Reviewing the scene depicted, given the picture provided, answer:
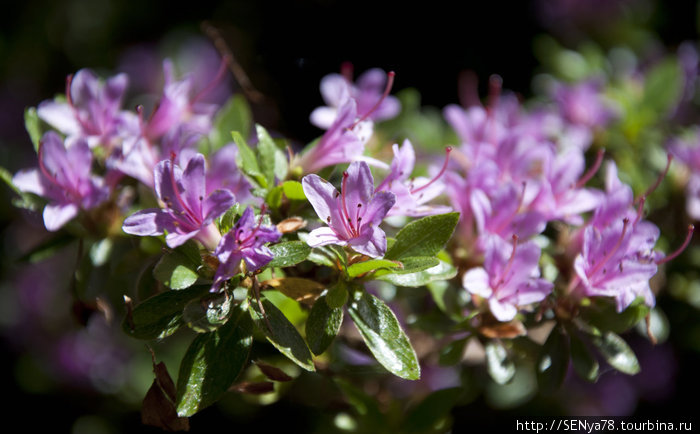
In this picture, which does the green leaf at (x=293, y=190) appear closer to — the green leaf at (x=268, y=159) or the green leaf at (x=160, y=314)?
the green leaf at (x=268, y=159)

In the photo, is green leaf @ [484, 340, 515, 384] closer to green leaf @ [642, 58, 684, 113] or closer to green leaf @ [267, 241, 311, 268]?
green leaf @ [267, 241, 311, 268]

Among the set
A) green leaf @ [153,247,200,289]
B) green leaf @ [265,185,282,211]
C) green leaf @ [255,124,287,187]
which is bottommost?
green leaf @ [153,247,200,289]

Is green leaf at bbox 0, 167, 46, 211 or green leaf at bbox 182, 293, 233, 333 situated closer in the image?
green leaf at bbox 182, 293, 233, 333

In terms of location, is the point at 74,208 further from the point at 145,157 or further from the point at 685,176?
the point at 685,176

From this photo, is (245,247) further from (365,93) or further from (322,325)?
(365,93)

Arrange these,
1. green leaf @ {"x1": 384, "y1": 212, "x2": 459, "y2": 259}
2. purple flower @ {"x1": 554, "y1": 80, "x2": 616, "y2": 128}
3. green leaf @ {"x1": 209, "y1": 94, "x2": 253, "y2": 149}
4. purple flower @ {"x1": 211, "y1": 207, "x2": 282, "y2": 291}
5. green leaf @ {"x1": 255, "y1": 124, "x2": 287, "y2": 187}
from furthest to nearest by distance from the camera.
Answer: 1. purple flower @ {"x1": 554, "y1": 80, "x2": 616, "y2": 128}
2. green leaf @ {"x1": 209, "y1": 94, "x2": 253, "y2": 149}
3. green leaf @ {"x1": 255, "y1": 124, "x2": 287, "y2": 187}
4. green leaf @ {"x1": 384, "y1": 212, "x2": 459, "y2": 259}
5. purple flower @ {"x1": 211, "y1": 207, "x2": 282, "y2": 291}

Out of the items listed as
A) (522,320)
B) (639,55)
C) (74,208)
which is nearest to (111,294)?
(74,208)

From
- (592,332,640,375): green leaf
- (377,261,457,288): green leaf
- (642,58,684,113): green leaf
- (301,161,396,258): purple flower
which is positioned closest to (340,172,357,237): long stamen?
(301,161,396,258): purple flower
